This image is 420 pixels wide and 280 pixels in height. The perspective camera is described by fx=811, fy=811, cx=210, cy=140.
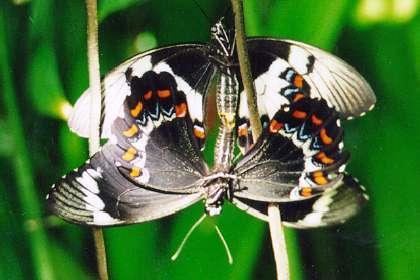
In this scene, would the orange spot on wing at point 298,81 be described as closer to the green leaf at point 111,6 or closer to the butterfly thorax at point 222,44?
the butterfly thorax at point 222,44

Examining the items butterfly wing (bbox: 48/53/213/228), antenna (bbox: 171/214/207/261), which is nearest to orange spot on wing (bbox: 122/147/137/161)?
butterfly wing (bbox: 48/53/213/228)

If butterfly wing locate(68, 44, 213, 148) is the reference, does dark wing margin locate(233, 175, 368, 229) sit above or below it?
below

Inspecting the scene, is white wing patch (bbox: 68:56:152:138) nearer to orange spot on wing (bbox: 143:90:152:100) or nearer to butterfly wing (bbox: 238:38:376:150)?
orange spot on wing (bbox: 143:90:152:100)

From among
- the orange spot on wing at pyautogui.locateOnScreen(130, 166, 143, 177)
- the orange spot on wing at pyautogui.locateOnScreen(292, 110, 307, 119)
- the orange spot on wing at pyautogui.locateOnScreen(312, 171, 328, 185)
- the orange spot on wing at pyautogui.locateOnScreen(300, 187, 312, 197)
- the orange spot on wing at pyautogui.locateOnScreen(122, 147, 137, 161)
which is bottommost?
the orange spot on wing at pyautogui.locateOnScreen(300, 187, 312, 197)

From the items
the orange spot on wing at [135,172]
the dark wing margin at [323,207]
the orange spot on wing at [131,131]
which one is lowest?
the dark wing margin at [323,207]

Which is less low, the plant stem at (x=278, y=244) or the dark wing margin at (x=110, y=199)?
the dark wing margin at (x=110, y=199)

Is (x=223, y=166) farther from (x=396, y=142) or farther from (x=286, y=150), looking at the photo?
(x=396, y=142)

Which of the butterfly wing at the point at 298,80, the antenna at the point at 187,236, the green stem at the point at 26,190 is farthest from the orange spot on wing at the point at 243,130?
the green stem at the point at 26,190
